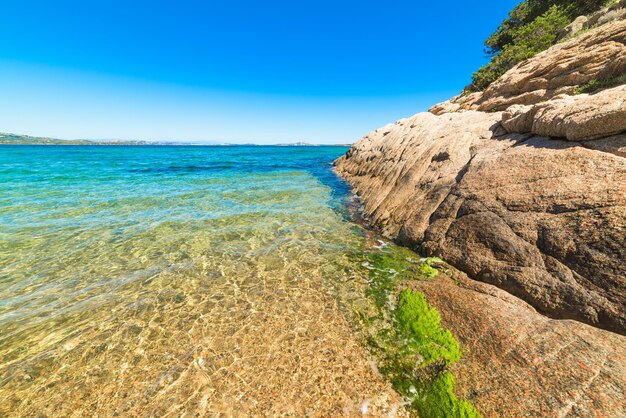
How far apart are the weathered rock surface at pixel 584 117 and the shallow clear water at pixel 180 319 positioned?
23.8ft

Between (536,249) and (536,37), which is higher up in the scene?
(536,37)

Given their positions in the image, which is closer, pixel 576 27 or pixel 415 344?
pixel 415 344

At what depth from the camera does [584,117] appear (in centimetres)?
677

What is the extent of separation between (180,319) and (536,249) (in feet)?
29.3

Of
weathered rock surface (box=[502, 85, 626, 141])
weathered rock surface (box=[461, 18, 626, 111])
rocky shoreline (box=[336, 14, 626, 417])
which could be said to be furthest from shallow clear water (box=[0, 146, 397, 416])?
weathered rock surface (box=[461, 18, 626, 111])

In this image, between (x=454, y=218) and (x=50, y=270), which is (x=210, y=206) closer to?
(x=50, y=270)

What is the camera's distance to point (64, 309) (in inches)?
259

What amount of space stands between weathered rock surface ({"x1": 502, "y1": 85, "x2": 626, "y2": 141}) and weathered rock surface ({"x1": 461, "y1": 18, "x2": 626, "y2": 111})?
6052 millimetres

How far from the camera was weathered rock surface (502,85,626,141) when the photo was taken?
20.8ft

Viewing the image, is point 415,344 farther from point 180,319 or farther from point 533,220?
point 180,319

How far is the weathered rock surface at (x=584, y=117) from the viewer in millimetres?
6332

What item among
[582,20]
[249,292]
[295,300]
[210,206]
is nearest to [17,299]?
[249,292]

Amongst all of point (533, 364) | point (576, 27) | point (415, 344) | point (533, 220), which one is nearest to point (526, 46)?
point (576, 27)

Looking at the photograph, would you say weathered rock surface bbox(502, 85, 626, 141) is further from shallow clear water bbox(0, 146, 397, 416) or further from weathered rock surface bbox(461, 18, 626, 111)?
shallow clear water bbox(0, 146, 397, 416)
